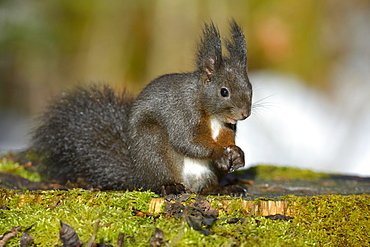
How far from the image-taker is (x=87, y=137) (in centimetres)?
276

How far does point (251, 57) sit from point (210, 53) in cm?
585

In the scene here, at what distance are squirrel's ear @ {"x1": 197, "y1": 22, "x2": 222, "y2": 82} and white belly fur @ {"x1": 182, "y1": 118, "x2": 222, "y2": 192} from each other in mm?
278

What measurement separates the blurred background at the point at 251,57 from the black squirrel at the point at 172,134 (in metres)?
4.35

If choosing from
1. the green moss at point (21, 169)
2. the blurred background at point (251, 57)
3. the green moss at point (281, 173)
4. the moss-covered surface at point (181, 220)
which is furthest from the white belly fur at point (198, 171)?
the blurred background at point (251, 57)

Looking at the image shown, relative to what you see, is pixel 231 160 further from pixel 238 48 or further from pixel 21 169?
pixel 21 169

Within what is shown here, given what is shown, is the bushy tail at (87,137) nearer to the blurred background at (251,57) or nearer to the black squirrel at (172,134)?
the black squirrel at (172,134)

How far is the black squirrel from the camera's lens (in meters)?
2.47

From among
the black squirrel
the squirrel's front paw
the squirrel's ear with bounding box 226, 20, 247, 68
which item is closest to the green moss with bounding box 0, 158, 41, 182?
the black squirrel

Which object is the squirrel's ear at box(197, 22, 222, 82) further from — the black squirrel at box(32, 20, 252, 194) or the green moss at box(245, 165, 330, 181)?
the green moss at box(245, 165, 330, 181)

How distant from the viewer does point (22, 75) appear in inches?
355

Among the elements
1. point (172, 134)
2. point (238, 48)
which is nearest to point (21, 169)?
point (172, 134)

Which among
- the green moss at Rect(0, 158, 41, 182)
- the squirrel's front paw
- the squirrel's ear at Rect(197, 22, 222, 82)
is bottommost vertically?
the green moss at Rect(0, 158, 41, 182)

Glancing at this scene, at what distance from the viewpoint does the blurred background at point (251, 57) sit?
23.7ft

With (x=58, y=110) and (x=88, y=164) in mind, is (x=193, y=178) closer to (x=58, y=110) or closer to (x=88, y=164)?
(x=88, y=164)
